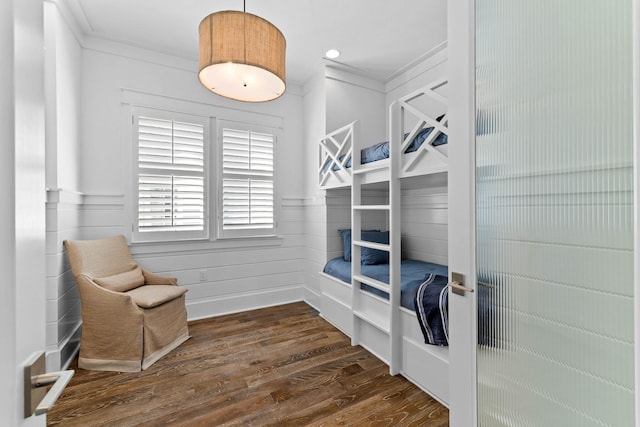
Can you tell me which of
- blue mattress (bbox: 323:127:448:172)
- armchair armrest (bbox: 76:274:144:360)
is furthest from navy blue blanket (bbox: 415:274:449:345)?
armchair armrest (bbox: 76:274:144:360)

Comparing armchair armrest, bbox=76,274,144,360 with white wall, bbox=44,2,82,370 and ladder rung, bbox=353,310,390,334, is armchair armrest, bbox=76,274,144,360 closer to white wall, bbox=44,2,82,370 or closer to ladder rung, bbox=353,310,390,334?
white wall, bbox=44,2,82,370

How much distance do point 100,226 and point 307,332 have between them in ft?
7.75

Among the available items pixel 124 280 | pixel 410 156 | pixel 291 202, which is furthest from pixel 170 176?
pixel 410 156

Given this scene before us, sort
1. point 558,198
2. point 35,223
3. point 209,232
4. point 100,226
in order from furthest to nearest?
point 209,232 → point 100,226 → point 558,198 → point 35,223

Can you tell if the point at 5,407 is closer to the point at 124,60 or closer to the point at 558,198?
the point at 558,198

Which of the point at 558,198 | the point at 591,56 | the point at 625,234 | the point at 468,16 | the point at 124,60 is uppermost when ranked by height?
the point at 124,60

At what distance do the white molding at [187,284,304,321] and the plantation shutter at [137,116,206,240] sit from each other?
828 millimetres

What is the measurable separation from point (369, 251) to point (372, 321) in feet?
2.62

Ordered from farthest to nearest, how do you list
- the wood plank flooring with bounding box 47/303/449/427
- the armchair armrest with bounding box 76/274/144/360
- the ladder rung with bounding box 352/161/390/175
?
1. the ladder rung with bounding box 352/161/390/175
2. the armchair armrest with bounding box 76/274/144/360
3. the wood plank flooring with bounding box 47/303/449/427

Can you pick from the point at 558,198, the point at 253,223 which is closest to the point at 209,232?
the point at 253,223

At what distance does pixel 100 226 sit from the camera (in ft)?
9.35

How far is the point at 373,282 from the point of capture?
2.44 metres

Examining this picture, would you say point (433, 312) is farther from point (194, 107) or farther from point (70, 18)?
point (70, 18)

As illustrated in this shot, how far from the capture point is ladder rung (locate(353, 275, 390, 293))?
2.31 metres
